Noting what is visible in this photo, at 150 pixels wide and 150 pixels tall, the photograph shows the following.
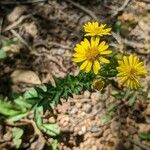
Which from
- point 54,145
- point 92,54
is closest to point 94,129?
point 54,145

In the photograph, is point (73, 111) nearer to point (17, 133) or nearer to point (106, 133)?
point (106, 133)

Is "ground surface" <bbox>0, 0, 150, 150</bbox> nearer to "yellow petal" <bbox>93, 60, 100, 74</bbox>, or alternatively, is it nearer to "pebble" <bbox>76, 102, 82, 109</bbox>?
"pebble" <bbox>76, 102, 82, 109</bbox>

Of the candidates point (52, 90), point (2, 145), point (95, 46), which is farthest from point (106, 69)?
point (2, 145)

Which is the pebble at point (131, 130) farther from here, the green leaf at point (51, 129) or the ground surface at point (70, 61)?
the green leaf at point (51, 129)

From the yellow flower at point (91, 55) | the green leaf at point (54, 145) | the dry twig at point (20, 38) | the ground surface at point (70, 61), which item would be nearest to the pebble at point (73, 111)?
the ground surface at point (70, 61)

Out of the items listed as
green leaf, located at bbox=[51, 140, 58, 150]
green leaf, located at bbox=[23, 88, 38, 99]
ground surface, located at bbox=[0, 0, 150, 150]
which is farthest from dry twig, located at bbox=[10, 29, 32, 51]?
green leaf, located at bbox=[51, 140, 58, 150]

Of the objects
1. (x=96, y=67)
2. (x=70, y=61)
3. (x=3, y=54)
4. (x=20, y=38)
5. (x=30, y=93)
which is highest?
(x=20, y=38)
